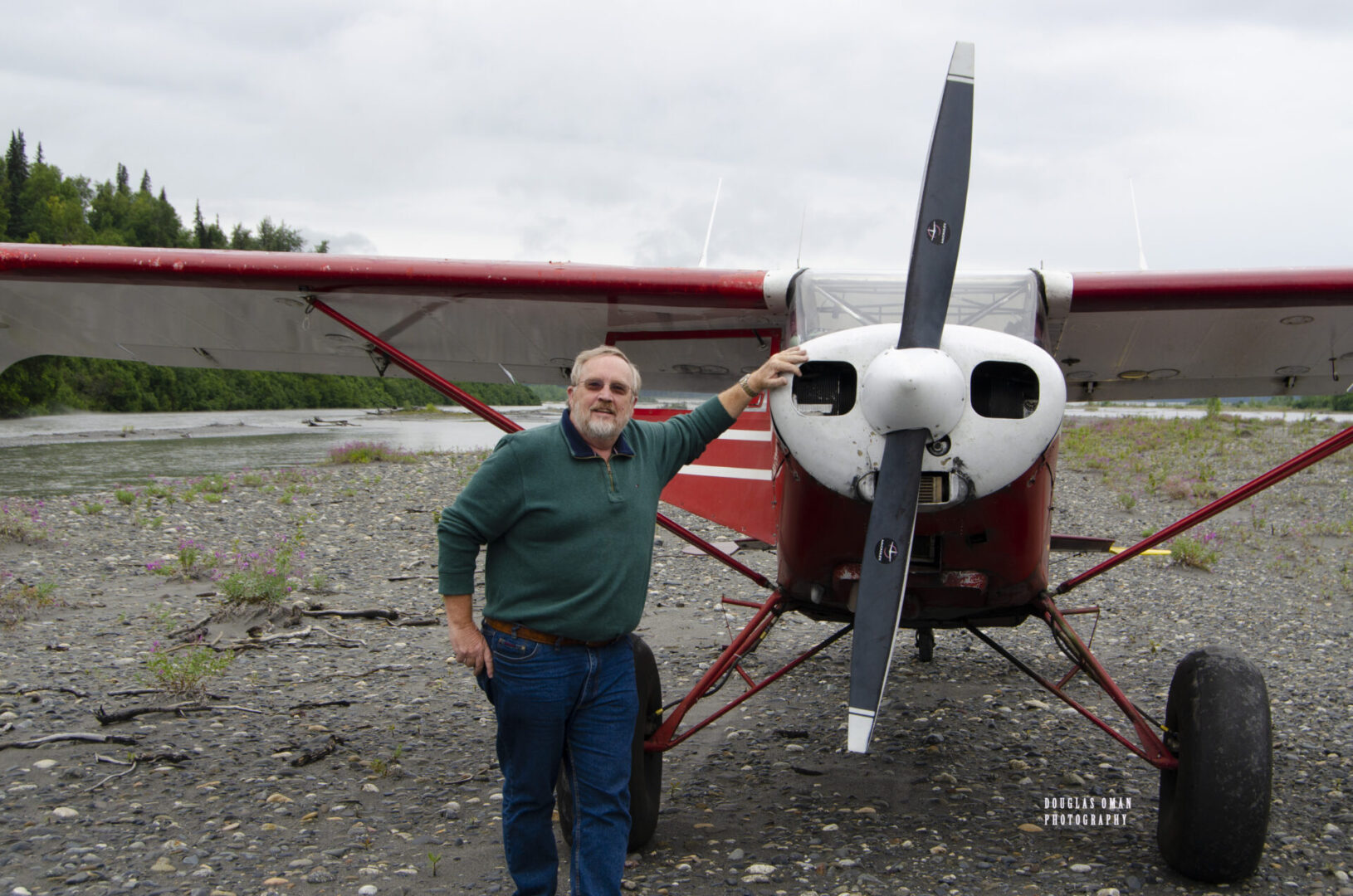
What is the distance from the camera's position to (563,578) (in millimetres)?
2631

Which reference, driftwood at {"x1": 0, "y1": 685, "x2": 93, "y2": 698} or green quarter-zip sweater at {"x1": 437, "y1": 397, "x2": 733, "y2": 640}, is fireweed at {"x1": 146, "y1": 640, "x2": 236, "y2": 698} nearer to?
driftwood at {"x1": 0, "y1": 685, "x2": 93, "y2": 698}

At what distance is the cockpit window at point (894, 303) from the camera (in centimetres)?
359

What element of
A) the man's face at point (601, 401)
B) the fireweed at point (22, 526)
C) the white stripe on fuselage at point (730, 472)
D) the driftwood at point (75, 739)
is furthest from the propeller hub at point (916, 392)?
the fireweed at point (22, 526)

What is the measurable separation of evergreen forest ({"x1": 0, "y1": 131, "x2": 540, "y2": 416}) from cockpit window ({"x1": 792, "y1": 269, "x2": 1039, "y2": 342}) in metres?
28.2

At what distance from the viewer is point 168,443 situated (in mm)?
27250

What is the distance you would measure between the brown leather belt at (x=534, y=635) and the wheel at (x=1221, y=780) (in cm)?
213

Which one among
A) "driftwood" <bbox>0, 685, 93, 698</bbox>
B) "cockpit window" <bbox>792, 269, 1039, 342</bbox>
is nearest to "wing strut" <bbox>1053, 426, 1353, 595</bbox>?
"cockpit window" <bbox>792, 269, 1039, 342</bbox>

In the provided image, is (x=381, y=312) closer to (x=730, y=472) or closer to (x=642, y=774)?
(x=730, y=472)

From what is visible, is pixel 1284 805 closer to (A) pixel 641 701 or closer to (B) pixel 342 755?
(A) pixel 641 701

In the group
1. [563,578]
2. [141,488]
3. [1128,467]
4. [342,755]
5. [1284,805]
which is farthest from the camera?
[1128,467]

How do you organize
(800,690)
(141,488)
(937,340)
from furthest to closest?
(141,488) → (800,690) → (937,340)

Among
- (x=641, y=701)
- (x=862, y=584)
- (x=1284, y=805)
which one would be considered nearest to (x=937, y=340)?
(x=862, y=584)

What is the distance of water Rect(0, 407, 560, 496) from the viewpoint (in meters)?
18.0

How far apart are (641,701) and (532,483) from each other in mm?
1302
